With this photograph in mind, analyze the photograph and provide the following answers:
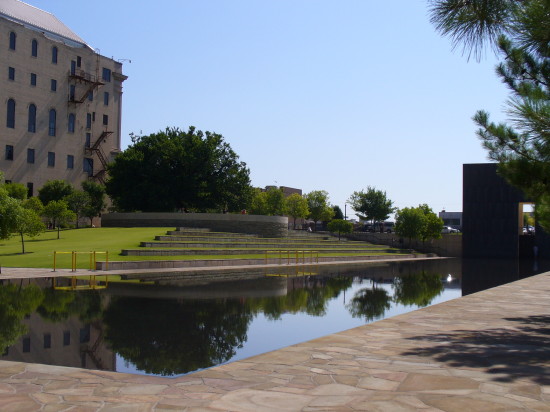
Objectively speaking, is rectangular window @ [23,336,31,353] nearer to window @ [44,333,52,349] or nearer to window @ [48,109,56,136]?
window @ [44,333,52,349]

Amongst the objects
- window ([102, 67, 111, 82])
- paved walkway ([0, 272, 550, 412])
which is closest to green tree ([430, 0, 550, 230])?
paved walkway ([0, 272, 550, 412])

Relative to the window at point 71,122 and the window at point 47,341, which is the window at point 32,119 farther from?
the window at point 47,341

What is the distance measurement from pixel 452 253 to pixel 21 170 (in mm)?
44741

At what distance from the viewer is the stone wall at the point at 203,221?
1700 inches

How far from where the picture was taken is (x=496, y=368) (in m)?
6.53

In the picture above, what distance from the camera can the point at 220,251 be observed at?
3234cm

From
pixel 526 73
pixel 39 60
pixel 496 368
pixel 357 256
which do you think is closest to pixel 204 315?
pixel 496 368

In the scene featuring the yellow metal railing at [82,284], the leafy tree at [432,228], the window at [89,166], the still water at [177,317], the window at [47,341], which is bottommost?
the yellow metal railing at [82,284]

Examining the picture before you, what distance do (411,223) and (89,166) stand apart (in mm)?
35968

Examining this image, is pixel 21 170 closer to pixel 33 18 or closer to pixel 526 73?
pixel 33 18

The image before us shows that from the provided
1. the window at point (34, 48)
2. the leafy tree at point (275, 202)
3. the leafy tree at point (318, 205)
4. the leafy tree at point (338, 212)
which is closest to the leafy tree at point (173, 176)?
the window at point (34, 48)

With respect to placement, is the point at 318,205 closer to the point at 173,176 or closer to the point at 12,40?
the point at 173,176

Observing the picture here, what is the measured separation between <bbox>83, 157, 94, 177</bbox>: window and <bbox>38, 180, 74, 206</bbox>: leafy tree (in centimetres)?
1034

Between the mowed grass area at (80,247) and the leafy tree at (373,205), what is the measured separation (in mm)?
Answer: 43302
